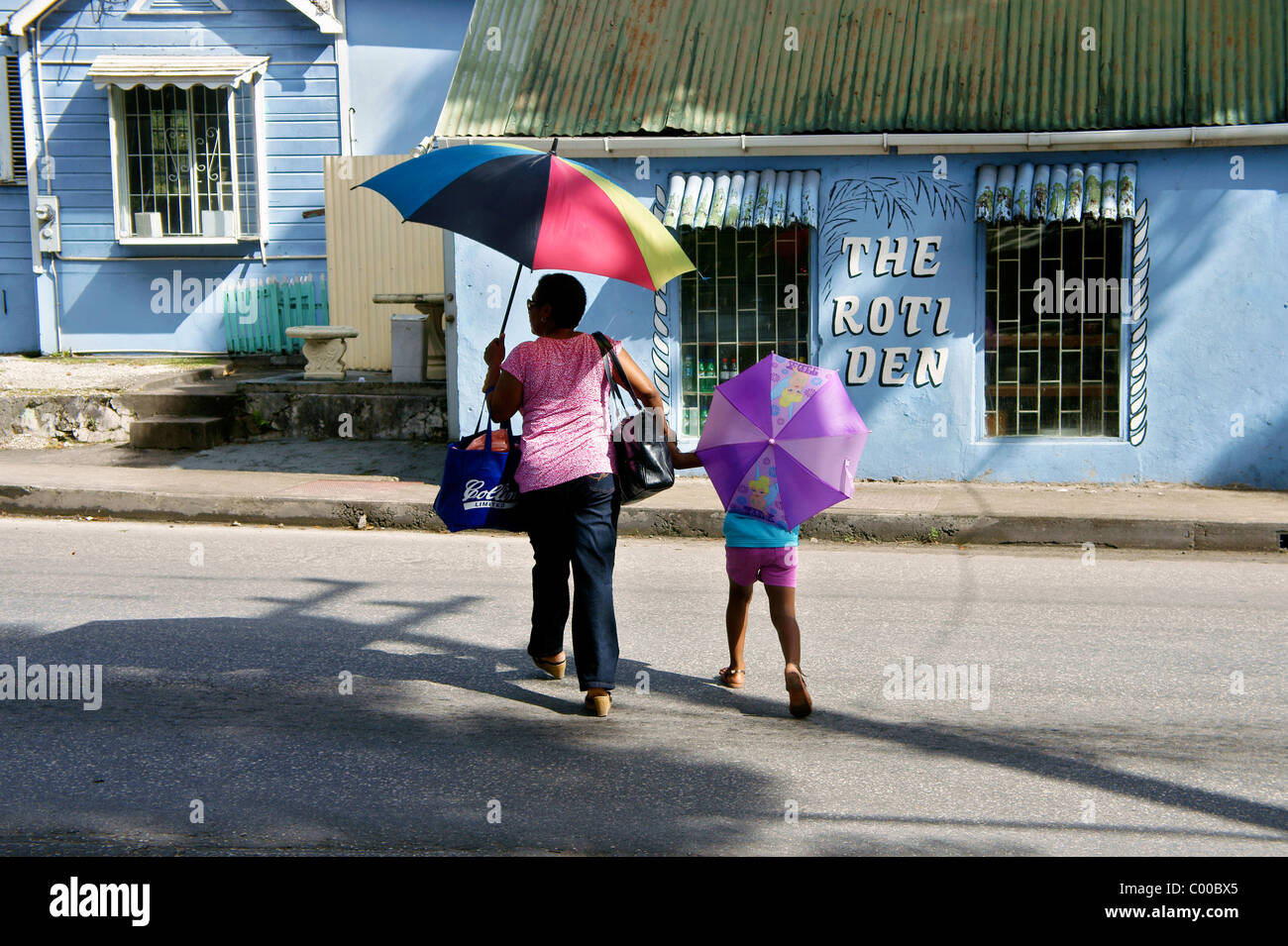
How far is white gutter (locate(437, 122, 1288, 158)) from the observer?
10711 millimetres

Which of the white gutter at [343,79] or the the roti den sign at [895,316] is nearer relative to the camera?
the the roti den sign at [895,316]

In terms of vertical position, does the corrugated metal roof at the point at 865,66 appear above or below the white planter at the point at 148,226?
above

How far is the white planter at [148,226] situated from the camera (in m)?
16.2

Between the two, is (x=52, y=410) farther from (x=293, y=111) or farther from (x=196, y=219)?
(x=293, y=111)

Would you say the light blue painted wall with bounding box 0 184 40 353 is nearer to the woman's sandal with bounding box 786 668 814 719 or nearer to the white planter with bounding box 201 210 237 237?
the white planter with bounding box 201 210 237 237

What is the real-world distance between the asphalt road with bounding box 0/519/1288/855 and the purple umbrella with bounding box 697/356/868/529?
94 cm

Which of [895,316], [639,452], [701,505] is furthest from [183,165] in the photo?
[639,452]

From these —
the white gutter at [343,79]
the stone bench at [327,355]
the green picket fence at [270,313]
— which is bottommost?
the stone bench at [327,355]

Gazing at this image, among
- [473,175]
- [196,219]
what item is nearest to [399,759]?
[473,175]

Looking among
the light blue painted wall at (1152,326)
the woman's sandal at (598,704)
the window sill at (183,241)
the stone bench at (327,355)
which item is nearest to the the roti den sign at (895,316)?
the light blue painted wall at (1152,326)

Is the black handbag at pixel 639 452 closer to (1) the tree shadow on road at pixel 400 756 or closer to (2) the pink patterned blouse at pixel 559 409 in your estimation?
(2) the pink patterned blouse at pixel 559 409

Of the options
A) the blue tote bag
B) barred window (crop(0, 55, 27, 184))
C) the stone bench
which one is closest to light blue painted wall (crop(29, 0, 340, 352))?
barred window (crop(0, 55, 27, 184))

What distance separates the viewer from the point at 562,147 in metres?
11.3

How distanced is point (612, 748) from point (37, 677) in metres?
2.66
